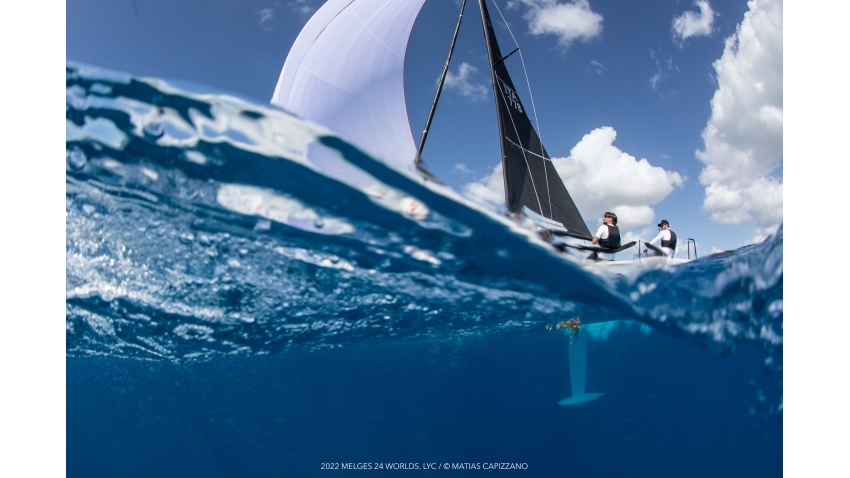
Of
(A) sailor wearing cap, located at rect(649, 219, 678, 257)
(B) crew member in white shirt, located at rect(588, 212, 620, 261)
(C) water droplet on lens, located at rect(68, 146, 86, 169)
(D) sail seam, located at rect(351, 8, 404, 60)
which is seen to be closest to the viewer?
(C) water droplet on lens, located at rect(68, 146, 86, 169)

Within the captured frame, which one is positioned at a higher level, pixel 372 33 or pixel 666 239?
pixel 372 33

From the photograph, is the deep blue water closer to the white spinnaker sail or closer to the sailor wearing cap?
the white spinnaker sail

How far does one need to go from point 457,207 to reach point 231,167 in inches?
94.3

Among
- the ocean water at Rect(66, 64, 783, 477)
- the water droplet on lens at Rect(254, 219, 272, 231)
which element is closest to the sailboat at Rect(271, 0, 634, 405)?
the ocean water at Rect(66, 64, 783, 477)

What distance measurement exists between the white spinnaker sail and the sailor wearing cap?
17.0 feet

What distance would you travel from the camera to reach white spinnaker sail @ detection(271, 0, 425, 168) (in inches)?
339

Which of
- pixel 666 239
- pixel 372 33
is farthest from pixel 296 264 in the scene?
pixel 372 33

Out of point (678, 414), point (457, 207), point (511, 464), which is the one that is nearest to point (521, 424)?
point (678, 414)

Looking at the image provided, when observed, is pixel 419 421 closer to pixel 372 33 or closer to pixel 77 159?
pixel 372 33

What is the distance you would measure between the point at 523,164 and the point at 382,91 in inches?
150

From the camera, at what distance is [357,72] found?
9430 mm

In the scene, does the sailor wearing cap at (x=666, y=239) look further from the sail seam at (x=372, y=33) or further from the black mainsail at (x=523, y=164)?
the sail seam at (x=372, y=33)
